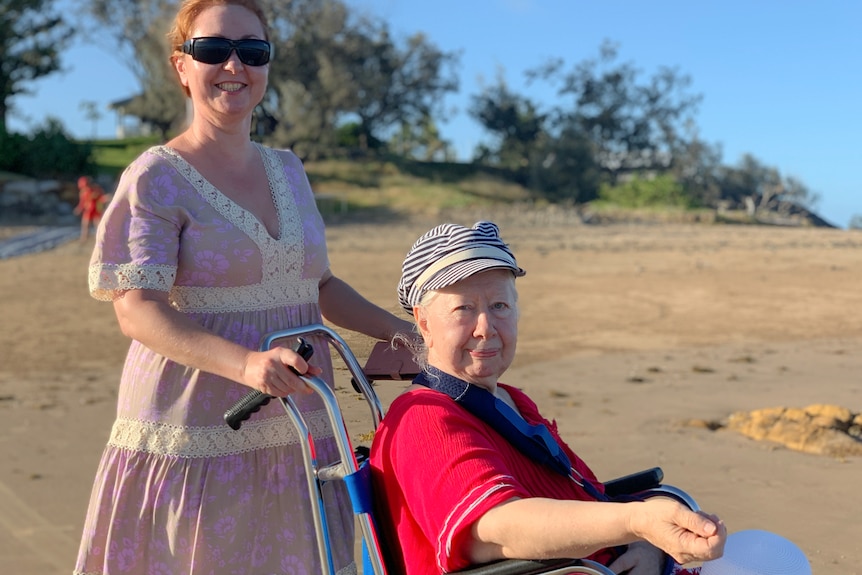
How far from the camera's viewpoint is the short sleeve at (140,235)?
2127mm

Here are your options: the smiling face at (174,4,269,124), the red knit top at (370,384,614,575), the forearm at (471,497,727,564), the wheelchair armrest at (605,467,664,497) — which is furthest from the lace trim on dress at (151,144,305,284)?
the wheelchair armrest at (605,467,664,497)

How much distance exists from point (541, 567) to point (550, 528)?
0.09 metres

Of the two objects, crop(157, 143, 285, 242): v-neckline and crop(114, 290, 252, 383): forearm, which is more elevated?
crop(157, 143, 285, 242): v-neckline

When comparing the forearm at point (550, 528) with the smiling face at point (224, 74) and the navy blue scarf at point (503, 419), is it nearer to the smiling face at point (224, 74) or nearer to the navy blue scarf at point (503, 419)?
the navy blue scarf at point (503, 419)

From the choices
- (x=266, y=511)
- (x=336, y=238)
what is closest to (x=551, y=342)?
(x=266, y=511)

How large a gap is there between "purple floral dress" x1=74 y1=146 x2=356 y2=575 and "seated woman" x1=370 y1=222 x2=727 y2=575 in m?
0.34

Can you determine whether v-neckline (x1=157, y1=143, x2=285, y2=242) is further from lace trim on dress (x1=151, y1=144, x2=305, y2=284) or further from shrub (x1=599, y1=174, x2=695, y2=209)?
shrub (x1=599, y1=174, x2=695, y2=209)

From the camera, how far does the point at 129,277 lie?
212cm

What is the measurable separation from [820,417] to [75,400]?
17.5 ft

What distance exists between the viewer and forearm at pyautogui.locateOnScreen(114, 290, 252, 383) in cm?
203

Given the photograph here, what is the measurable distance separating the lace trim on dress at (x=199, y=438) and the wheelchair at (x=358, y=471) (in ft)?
0.40

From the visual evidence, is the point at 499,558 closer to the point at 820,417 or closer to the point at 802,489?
the point at 802,489

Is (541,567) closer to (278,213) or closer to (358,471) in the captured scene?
(358,471)

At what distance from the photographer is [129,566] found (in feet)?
7.31
